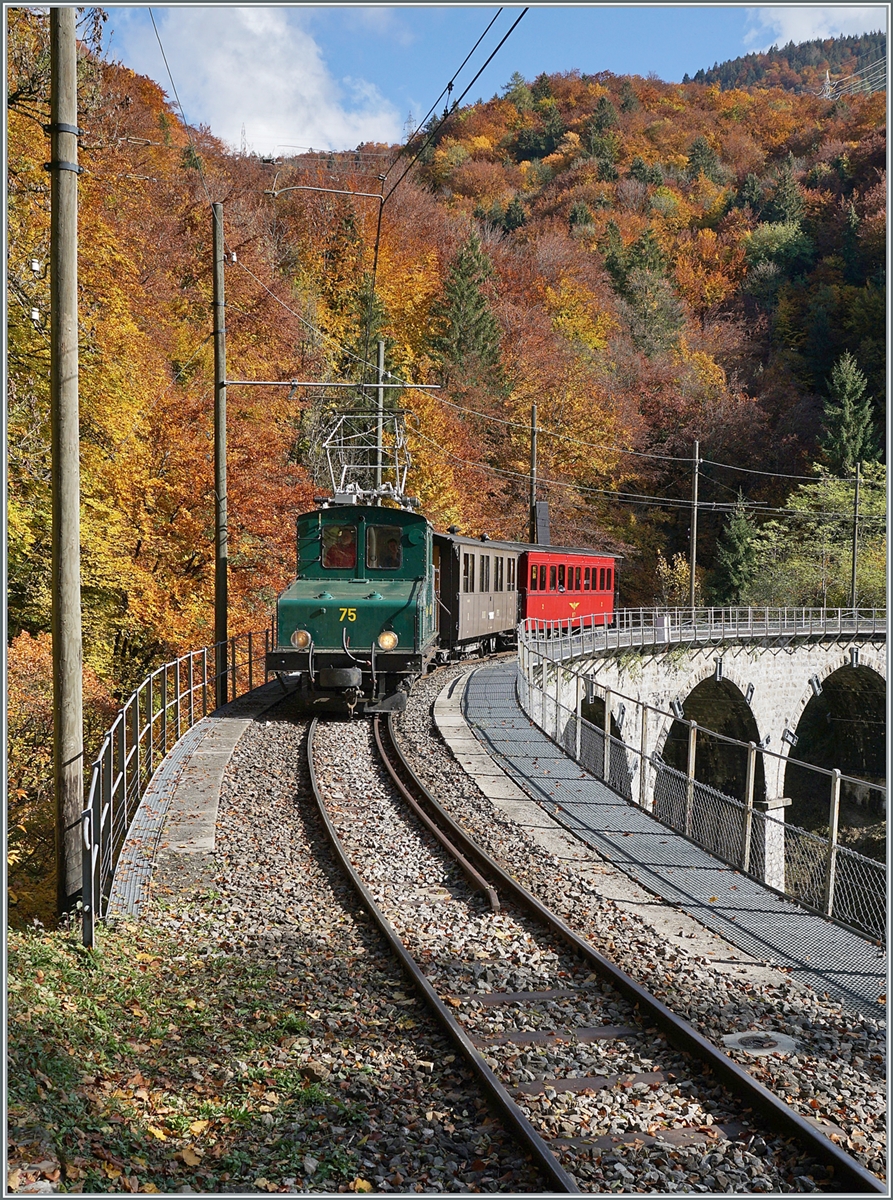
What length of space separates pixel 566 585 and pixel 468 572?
12.2m

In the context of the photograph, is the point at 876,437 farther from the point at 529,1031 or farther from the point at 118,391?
the point at 529,1031

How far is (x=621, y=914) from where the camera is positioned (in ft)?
28.5

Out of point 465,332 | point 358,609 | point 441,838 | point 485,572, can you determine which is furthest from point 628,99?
point 441,838

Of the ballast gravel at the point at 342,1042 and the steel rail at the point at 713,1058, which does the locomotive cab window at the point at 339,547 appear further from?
the steel rail at the point at 713,1058

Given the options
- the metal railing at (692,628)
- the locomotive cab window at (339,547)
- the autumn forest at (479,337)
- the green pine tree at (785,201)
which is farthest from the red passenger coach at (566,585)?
the green pine tree at (785,201)

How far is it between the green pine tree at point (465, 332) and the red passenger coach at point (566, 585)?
1596 cm

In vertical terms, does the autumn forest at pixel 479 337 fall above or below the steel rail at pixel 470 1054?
above

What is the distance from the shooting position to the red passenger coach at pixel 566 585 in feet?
103

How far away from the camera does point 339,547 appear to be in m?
18.4

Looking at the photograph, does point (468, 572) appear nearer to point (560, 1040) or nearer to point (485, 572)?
point (485, 572)

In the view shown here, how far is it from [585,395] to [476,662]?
33.2 metres

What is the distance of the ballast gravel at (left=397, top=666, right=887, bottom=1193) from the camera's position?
5043 millimetres

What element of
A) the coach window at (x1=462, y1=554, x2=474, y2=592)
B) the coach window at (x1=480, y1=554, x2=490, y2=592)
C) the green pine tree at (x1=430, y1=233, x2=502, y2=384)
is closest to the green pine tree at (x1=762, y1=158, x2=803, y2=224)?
the green pine tree at (x1=430, y1=233, x2=502, y2=384)

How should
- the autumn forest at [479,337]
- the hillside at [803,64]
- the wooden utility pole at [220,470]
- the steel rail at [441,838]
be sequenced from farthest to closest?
the hillside at [803,64] → the autumn forest at [479,337] → the wooden utility pole at [220,470] → the steel rail at [441,838]
